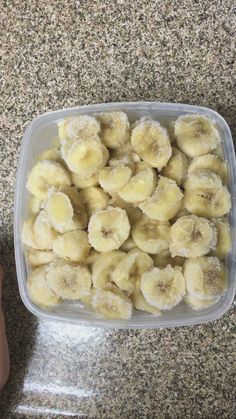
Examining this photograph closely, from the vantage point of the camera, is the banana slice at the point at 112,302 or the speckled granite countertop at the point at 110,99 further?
the speckled granite countertop at the point at 110,99

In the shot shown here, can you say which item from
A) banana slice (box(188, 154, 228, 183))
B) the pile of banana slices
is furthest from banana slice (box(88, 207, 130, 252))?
banana slice (box(188, 154, 228, 183))

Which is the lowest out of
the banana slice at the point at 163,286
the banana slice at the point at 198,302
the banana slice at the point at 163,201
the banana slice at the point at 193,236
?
the banana slice at the point at 198,302

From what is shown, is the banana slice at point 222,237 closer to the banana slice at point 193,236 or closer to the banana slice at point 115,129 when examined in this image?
the banana slice at point 193,236

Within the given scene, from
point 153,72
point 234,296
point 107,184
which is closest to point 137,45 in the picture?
point 153,72

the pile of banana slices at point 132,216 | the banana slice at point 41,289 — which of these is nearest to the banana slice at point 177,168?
the pile of banana slices at point 132,216

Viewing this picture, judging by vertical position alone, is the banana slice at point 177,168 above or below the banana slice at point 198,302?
above

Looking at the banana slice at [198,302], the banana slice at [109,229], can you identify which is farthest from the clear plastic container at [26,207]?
the banana slice at [109,229]

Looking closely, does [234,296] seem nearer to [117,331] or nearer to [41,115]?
[117,331]
